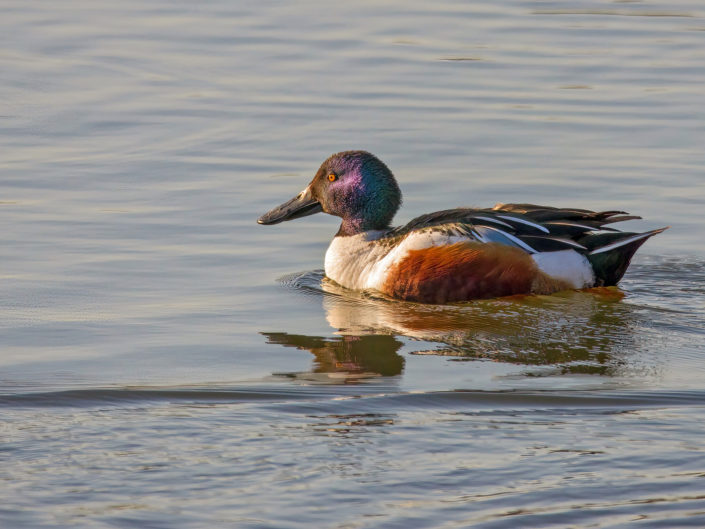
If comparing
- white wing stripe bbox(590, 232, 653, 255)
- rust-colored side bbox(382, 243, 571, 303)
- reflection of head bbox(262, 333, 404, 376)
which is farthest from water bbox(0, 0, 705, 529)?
white wing stripe bbox(590, 232, 653, 255)

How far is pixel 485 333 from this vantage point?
7.77 meters

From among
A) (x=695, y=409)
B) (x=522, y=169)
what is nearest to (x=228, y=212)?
(x=522, y=169)

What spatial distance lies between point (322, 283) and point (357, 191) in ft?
2.71

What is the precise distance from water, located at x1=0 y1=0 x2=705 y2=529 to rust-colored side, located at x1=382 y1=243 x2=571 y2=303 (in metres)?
0.17

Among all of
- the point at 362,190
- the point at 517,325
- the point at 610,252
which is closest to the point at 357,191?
the point at 362,190

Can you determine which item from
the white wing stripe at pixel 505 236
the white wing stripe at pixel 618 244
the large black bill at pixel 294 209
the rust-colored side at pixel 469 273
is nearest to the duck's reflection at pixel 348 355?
the rust-colored side at pixel 469 273

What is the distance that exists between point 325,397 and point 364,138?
5.69 meters

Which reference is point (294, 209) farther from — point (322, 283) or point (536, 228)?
point (536, 228)

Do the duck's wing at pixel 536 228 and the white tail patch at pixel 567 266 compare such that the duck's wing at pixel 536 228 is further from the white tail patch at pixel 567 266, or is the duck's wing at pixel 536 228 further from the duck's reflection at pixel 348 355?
the duck's reflection at pixel 348 355

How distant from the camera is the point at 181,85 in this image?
523 inches

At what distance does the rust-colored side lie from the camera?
8664mm

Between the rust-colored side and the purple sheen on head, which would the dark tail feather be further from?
the purple sheen on head

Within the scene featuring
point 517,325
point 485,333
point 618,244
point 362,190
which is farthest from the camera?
point 362,190

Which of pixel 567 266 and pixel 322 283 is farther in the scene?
pixel 322 283
